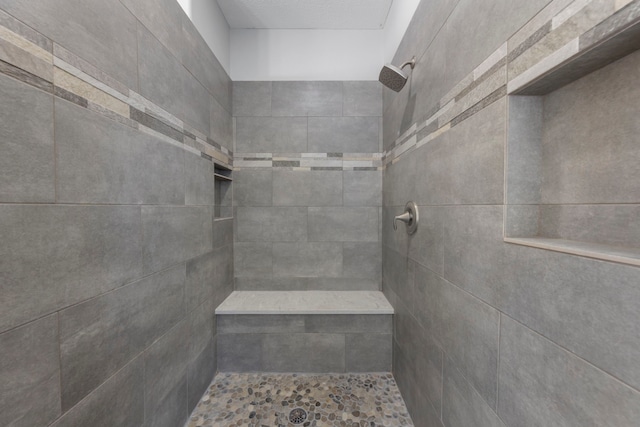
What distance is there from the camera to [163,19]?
1043mm

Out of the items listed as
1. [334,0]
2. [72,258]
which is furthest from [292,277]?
[334,0]

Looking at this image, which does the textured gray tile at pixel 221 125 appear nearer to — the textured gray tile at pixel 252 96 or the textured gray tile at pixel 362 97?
the textured gray tile at pixel 252 96

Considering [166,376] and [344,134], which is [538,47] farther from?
[166,376]

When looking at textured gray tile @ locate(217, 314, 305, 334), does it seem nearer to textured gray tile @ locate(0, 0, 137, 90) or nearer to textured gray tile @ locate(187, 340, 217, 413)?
textured gray tile @ locate(187, 340, 217, 413)

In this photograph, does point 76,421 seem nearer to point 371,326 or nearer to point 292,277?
point 292,277

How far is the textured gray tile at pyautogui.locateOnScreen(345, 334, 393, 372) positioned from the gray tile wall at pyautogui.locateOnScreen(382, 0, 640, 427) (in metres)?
0.32

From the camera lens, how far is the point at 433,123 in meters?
1.05

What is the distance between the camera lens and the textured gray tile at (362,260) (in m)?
1.92

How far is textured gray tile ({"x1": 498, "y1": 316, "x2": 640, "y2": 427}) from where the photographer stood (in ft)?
1.35

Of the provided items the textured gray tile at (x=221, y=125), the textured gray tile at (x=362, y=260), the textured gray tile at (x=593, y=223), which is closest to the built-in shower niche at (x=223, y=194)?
the textured gray tile at (x=221, y=125)

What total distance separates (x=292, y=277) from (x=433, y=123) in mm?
1513

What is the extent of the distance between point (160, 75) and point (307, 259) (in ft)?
4.92

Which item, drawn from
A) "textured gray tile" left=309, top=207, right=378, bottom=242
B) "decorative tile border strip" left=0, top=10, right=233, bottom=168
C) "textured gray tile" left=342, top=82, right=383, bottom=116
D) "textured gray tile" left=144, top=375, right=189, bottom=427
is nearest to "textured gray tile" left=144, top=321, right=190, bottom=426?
"textured gray tile" left=144, top=375, right=189, bottom=427

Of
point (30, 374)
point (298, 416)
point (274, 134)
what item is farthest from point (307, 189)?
point (30, 374)
